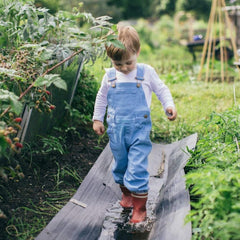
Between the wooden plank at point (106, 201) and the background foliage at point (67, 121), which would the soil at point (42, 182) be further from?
the wooden plank at point (106, 201)

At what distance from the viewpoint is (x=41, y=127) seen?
4.03 metres

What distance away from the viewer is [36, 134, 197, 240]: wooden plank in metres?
2.83

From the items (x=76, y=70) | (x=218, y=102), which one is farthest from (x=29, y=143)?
(x=218, y=102)

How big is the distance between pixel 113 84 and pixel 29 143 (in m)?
1.10

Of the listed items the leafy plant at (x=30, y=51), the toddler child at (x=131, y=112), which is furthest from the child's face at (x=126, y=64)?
the leafy plant at (x=30, y=51)

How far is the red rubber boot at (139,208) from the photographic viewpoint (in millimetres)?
3057

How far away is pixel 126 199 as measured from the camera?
333cm

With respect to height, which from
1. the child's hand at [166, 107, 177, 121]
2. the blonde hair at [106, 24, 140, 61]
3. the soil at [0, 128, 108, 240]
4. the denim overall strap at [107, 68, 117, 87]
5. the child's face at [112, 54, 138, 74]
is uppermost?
the blonde hair at [106, 24, 140, 61]

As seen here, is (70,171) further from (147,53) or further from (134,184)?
(147,53)

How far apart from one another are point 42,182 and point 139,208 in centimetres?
88

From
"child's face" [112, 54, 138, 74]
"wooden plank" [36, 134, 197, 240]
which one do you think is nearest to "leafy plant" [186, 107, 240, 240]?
"wooden plank" [36, 134, 197, 240]

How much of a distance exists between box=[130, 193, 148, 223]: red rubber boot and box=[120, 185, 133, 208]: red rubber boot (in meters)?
0.22

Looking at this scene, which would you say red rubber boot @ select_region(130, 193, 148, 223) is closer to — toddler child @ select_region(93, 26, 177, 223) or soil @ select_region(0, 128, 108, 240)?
toddler child @ select_region(93, 26, 177, 223)

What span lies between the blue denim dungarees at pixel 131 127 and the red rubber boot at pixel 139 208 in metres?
0.04
